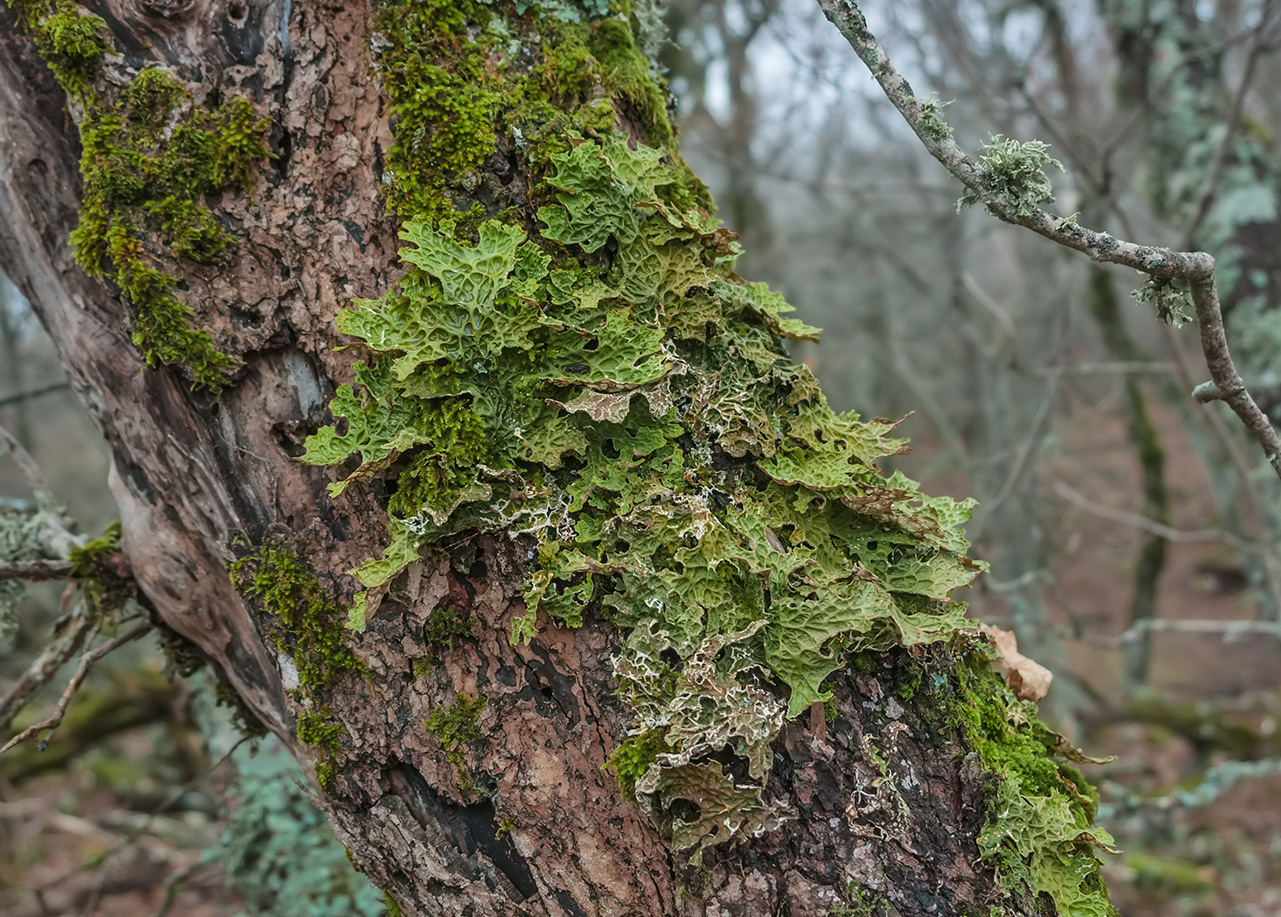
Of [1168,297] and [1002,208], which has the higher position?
[1002,208]

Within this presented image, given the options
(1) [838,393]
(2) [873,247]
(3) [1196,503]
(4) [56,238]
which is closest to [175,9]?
(4) [56,238]

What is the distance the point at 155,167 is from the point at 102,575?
95cm

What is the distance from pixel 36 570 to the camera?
1741 millimetres

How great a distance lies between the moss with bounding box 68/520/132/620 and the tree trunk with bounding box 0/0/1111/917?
521 mm

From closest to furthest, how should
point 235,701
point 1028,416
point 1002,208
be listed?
1. point 1002,208
2. point 235,701
3. point 1028,416

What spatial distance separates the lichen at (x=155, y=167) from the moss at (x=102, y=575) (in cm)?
69

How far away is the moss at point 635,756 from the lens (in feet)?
3.85

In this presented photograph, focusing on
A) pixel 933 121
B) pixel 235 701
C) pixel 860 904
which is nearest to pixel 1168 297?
pixel 933 121

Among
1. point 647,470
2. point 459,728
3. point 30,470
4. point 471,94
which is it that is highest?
point 30,470

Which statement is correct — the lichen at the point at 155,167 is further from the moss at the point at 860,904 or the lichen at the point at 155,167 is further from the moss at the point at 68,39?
the moss at the point at 860,904

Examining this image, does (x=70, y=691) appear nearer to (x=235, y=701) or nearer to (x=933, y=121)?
(x=235, y=701)

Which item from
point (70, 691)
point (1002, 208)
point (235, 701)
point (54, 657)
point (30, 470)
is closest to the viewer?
point (1002, 208)

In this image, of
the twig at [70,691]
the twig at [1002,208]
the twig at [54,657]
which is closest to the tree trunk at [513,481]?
the twig at [1002,208]

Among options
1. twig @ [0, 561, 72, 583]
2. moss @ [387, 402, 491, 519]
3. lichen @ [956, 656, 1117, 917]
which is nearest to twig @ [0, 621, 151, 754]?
twig @ [0, 561, 72, 583]
